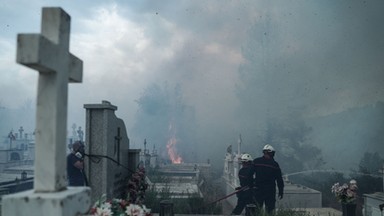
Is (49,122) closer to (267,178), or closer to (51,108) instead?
(51,108)

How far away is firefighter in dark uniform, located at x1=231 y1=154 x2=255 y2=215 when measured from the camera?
8.77m

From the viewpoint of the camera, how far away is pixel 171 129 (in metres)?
46.2

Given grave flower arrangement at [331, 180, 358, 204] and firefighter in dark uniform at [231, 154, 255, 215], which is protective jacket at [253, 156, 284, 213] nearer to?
firefighter in dark uniform at [231, 154, 255, 215]

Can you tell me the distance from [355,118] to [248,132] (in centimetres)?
1035

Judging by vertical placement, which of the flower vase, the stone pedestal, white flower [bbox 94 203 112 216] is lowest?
→ the flower vase

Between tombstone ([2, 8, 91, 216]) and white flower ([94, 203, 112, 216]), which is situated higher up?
tombstone ([2, 8, 91, 216])

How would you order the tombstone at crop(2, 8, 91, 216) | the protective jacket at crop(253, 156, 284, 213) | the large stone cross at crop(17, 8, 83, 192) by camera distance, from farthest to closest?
the protective jacket at crop(253, 156, 284, 213)
the large stone cross at crop(17, 8, 83, 192)
the tombstone at crop(2, 8, 91, 216)

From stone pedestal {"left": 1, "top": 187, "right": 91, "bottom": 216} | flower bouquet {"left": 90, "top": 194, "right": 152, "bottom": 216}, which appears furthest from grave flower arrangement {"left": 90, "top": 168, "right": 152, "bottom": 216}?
stone pedestal {"left": 1, "top": 187, "right": 91, "bottom": 216}

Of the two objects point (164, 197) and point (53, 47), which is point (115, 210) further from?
point (164, 197)

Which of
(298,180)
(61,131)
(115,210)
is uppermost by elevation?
(61,131)

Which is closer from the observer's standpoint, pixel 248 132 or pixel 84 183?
pixel 84 183

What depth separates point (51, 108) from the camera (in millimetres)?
2322

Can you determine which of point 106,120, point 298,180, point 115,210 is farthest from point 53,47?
point 298,180

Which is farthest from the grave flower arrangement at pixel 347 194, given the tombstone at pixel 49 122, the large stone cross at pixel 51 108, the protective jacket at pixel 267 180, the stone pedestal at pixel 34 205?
the stone pedestal at pixel 34 205
